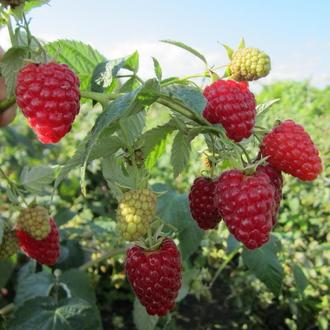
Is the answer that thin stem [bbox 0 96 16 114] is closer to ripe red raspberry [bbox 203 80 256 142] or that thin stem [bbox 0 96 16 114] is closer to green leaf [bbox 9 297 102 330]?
ripe red raspberry [bbox 203 80 256 142]

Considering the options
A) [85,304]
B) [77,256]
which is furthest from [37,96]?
[77,256]

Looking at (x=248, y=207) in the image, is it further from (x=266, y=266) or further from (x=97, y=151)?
(x=266, y=266)

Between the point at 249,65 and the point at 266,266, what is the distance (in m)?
1.25

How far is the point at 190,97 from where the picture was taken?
81 cm

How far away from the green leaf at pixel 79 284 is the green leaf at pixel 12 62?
1.38m

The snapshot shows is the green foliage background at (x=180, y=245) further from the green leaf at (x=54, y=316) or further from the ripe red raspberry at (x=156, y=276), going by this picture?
the ripe red raspberry at (x=156, y=276)

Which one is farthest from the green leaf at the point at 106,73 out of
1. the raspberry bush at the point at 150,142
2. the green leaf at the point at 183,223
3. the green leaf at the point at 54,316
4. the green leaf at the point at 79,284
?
the green leaf at the point at 79,284

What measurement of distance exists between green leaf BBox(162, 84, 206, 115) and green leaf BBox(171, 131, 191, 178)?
0.15 m

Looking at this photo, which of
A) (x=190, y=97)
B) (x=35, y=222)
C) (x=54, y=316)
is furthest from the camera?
(x=54, y=316)

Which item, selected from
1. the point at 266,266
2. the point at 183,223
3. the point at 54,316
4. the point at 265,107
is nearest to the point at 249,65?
the point at 265,107

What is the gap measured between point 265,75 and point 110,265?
244 centimetres

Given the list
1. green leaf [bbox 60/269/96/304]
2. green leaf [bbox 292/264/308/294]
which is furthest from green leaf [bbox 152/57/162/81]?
green leaf [bbox 292/264/308/294]

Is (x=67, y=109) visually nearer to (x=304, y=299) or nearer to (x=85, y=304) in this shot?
(x=85, y=304)

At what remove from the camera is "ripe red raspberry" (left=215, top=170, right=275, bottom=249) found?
2.82 ft
